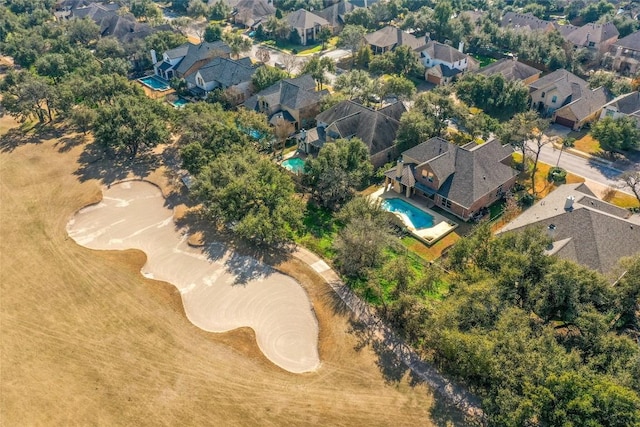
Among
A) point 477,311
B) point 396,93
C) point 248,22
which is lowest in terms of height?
point 248,22

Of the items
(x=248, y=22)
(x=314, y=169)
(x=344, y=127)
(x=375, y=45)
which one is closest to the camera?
(x=314, y=169)

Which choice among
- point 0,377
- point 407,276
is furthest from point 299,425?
point 0,377

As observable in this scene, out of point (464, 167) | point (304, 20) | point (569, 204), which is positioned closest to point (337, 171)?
point (464, 167)

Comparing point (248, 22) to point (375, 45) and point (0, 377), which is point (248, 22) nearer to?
point (375, 45)

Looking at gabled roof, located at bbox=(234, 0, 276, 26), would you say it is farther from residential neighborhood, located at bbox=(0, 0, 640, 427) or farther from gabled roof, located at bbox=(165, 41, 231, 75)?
residential neighborhood, located at bbox=(0, 0, 640, 427)

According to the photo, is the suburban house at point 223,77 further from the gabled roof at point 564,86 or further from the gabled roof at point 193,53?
the gabled roof at point 564,86

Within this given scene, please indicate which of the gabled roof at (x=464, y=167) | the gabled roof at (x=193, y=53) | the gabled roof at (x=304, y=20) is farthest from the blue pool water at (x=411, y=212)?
the gabled roof at (x=304, y=20)
